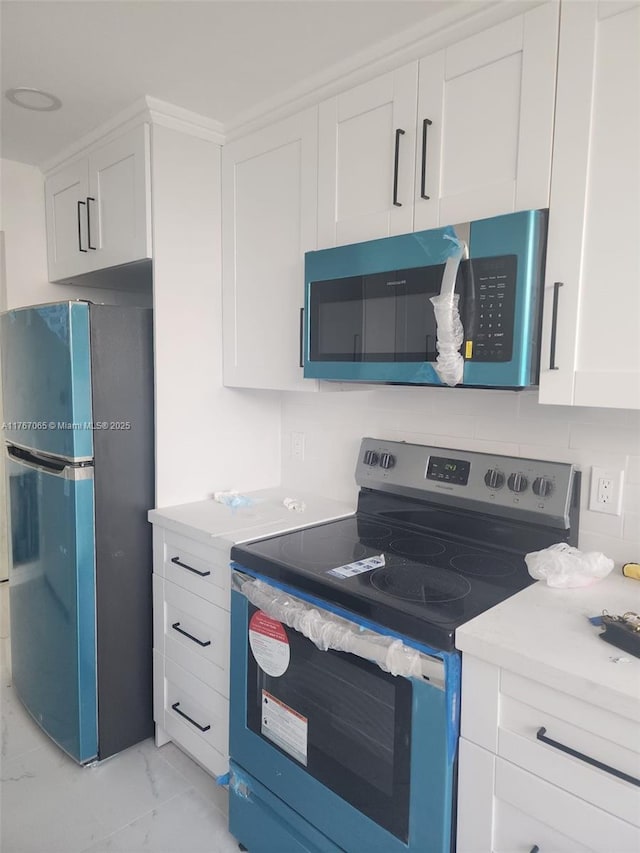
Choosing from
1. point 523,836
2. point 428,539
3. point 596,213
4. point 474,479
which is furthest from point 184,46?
point 523,836

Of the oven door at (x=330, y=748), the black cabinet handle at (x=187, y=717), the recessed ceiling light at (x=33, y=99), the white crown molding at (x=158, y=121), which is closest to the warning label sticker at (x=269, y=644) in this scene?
the oven door at (x=330, y=748)

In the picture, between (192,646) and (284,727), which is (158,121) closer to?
(192,646)

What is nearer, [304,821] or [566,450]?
[304,821]

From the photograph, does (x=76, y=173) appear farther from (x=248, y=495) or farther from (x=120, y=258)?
(x=248, y=495)

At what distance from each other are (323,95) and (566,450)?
1.26 metres

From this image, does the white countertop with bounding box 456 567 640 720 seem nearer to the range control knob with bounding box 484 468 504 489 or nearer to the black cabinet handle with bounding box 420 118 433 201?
the range control knob with bounding box 484 468 504 489

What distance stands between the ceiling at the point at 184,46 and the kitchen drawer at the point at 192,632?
5.29ft

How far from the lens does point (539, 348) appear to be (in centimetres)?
130

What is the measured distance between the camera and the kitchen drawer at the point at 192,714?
179 centimetres

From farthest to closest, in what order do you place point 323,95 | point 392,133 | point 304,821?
point 323,95, point 392,133, point 304,821

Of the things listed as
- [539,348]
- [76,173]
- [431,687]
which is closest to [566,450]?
[539,348]

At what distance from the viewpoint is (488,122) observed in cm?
135

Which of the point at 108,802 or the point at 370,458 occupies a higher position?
the point at 370,458

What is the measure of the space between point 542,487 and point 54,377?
1.56m
